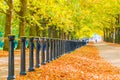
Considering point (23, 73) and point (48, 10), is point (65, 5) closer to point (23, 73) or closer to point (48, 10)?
point (48, 10)

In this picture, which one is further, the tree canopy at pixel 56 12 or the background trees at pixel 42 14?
the tree canopy at pixel 56 12

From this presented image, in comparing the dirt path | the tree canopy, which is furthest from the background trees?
the dirt path

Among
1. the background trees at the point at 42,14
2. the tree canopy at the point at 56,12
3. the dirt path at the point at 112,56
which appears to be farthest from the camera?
the tree canopy at the point at 56,12

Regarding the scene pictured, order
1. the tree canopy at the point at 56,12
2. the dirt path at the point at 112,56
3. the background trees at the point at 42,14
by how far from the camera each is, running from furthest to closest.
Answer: the tree canopy at the point at 56,12 → the background trees at the point at 42,14 → the dirt path at the point at 112,56

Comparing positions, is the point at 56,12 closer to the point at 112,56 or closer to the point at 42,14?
the point at 42,14

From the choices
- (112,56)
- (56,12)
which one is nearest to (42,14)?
(56,12)

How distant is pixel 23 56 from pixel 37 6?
2537 cm

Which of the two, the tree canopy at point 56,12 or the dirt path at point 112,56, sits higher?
the tree canopy at point 56,12

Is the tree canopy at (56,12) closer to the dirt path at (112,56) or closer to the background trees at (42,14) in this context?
the background trees at (42,14)

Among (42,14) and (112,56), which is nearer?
(112,56)

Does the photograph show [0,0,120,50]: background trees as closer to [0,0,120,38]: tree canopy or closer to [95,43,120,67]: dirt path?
[0,0,120,38]: tree canopy

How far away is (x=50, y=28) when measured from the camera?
50.0 m

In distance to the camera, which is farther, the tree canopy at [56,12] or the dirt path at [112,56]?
the tree canopy at [56,12]

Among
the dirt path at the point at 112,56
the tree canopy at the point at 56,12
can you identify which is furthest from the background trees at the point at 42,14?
the dirt path at the point at 112,56
